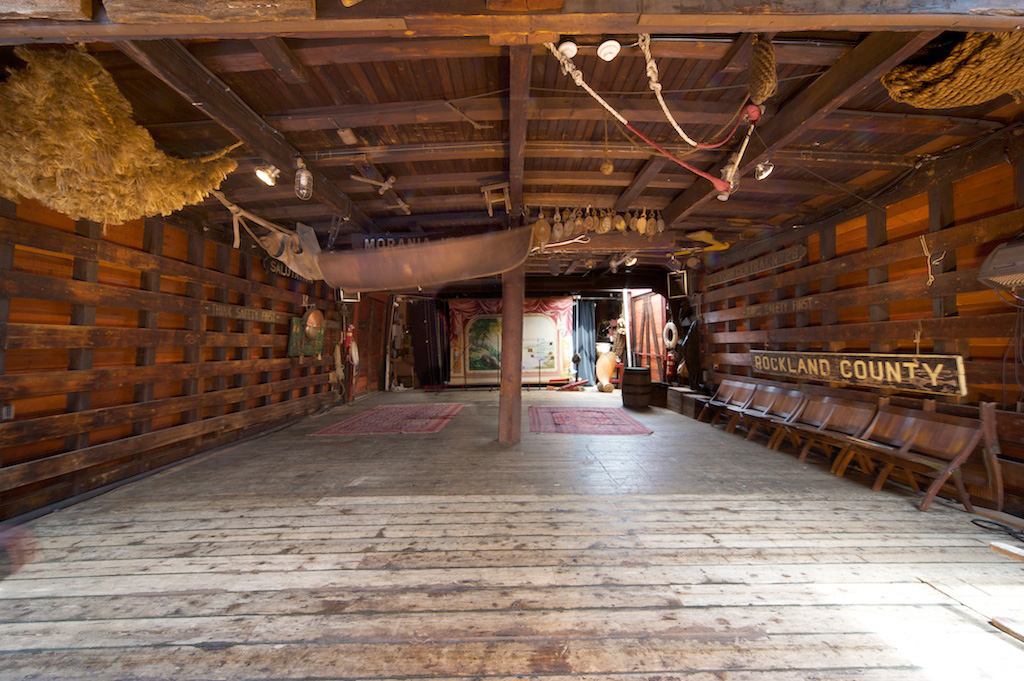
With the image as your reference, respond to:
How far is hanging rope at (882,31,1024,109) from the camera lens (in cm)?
208

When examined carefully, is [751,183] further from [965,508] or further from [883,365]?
[965,508]

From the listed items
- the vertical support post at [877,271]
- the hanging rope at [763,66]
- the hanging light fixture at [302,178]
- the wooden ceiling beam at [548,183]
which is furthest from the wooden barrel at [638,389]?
the hanging light fixture at [302,178]

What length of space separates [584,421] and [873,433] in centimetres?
373

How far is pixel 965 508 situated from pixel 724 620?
9.68 ft

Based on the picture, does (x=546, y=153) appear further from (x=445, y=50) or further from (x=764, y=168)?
(x=764, y=168)

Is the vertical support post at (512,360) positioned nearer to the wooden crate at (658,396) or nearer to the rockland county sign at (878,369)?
the rockland county sign at (878,369)

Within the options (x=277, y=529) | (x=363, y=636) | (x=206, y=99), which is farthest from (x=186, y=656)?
(x=206, y=99)

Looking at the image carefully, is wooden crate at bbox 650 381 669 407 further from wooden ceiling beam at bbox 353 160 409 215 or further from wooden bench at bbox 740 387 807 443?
wooden ceiling beam at bbox 353 160 409 215

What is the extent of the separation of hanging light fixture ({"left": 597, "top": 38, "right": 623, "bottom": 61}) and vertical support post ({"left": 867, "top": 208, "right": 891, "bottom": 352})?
3864 millimetres

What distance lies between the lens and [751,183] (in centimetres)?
423

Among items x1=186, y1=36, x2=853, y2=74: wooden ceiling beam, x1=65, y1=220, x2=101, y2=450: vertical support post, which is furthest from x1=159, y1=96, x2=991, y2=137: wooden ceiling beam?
x1=65, y1=220, x2=101, y2=450: vertical support post

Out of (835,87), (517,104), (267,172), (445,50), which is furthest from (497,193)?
(835,87)

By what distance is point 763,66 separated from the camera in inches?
90.5

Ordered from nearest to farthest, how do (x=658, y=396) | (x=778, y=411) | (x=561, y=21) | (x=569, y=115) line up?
(x=561, y=21)
(x=569, y=115)
(x=778, y=411)
(x=658, y=396)
